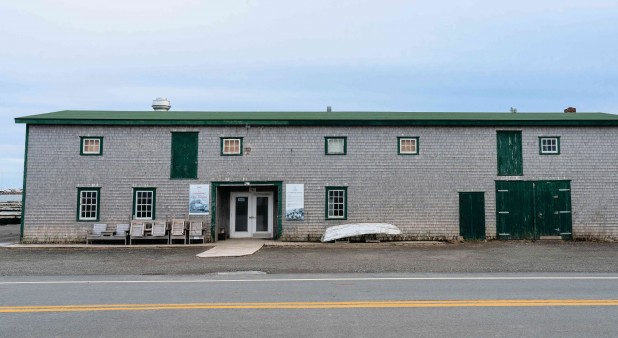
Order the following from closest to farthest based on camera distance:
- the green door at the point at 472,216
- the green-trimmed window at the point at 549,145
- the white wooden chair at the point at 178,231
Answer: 1. the white wooden chair at the point at 178,231
2. the green door at the point at 472,216
3. the green-trimmed window at the point at 549,145

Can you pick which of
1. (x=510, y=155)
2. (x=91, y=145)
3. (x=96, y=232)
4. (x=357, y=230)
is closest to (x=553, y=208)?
(x=510, y=155)

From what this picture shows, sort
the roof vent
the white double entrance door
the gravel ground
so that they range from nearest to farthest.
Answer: the gravel ground, the white double entrance door, the roof vent

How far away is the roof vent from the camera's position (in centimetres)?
2428

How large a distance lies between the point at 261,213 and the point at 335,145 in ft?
14.7

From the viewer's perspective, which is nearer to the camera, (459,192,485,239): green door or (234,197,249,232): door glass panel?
(459,192,485,239): green door

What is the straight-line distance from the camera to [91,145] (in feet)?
63.5

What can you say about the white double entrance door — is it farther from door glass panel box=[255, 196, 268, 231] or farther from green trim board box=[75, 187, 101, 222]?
green trim board box=[75, 187, 101, 222]

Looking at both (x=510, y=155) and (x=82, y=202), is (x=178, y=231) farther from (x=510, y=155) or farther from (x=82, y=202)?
(x=510, y=155)

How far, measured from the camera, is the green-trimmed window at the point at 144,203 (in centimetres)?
1916

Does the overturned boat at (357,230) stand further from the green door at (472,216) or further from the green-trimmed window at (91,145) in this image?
the green-trimmed window at (91,145)

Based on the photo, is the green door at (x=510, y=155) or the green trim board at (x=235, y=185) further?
the green door at (x=510, y=155)

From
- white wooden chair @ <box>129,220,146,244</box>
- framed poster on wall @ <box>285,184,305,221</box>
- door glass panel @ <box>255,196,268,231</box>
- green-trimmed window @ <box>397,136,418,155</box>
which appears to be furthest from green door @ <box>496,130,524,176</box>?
white wooden chair @ <box>129,220,146,244</box>

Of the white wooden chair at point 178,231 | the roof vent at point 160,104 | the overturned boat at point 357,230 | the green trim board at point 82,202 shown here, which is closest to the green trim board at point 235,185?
the white wooden chair at point 178,231

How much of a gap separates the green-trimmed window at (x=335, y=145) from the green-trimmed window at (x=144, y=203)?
7.27 meters
